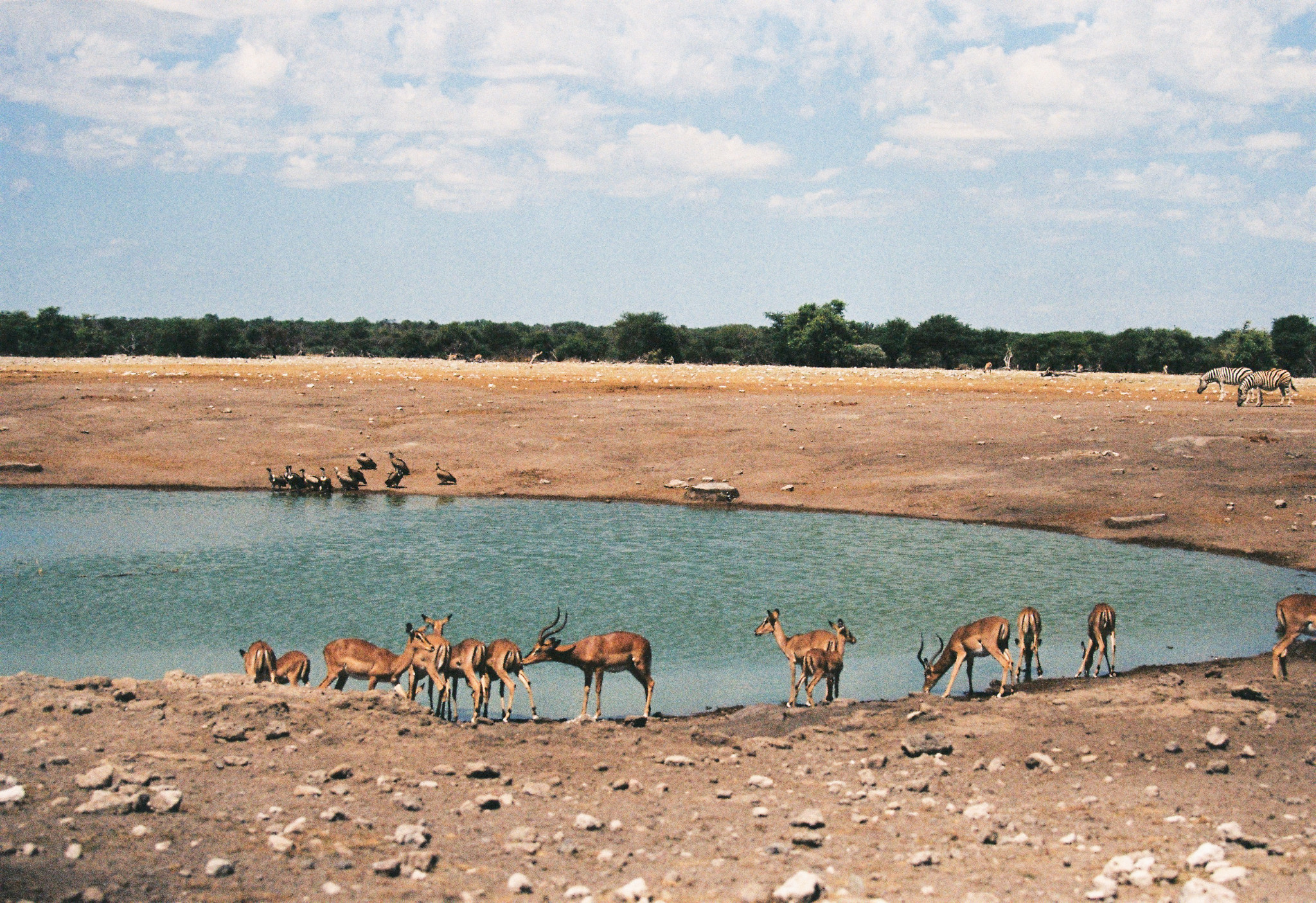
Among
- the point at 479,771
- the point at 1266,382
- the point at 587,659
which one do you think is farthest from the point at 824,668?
the point at 1266,382

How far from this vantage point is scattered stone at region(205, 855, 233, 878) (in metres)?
7.03

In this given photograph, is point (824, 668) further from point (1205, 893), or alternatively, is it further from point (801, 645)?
point (1205, 893)

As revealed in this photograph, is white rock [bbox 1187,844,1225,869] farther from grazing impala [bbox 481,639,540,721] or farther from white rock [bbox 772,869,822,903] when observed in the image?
grazing impala [bbox 481,639,540,721]

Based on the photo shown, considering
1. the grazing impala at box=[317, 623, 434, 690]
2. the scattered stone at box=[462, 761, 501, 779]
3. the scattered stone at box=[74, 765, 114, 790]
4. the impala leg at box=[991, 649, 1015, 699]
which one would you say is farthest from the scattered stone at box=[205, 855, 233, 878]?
the impala leg at box=[991, 649, 1015, 699]

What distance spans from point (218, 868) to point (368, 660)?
16.0 feet

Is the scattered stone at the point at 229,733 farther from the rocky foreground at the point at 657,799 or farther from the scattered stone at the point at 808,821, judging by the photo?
the scattered stone at the point at 808,821

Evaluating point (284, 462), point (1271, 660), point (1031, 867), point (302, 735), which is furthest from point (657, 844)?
point (284, 462)

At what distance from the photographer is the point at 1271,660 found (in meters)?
13.7

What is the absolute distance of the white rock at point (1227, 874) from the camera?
23.1 feet

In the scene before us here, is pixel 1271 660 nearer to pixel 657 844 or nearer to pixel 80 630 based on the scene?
pixel 657 844

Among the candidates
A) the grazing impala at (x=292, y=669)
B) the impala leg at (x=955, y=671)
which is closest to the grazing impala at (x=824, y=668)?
the impala leg at (x=955, y=671)

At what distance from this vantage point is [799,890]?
270 inches

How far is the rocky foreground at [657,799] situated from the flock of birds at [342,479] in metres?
18.2

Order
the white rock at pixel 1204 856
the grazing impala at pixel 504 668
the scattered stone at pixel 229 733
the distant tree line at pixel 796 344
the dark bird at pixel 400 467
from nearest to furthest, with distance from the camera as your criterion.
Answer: the white rock at pixel 1204 856 → the scattered stone at pixel 229 733 → the grazing impala at pixel 504 668 → the dark bird at pixel 400 467 → the distant tree line at pixel 796 344
